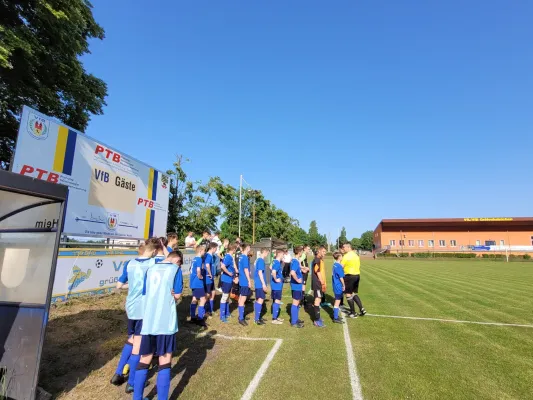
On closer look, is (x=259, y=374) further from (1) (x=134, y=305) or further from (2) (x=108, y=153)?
(2) (x=108, y=153)

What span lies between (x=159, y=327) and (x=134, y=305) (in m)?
1.00

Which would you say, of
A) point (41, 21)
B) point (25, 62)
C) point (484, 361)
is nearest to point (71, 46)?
point (41, 21)

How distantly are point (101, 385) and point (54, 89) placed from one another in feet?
43.4

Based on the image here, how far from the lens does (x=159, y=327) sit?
145 inches

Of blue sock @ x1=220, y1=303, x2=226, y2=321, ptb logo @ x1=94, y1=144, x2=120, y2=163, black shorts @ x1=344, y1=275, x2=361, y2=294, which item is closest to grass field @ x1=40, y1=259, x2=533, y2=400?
blue sock @ x1=220, y1=303, x2=226, y2=321

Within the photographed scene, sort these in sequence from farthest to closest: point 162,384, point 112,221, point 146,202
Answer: point 146,202
point 112,221
point 162,384

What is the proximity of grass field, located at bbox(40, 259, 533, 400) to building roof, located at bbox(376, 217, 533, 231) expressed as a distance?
2561 inches

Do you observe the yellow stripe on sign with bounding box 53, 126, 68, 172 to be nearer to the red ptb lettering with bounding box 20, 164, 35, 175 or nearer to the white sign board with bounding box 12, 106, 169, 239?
the white sign board with bounding box 12, 106, 169, 239

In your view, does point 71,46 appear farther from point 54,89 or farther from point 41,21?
point 54,89

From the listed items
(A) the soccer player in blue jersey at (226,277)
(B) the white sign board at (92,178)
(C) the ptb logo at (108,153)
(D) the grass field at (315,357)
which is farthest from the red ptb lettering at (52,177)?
(A) the soccer player in blue jersey at (226,277)

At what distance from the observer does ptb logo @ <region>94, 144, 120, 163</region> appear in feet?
33.0

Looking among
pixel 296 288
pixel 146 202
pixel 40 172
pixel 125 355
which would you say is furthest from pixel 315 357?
pixel 146 202

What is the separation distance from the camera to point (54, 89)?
12.9 meters

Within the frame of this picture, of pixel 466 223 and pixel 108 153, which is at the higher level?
pixel 466 223
